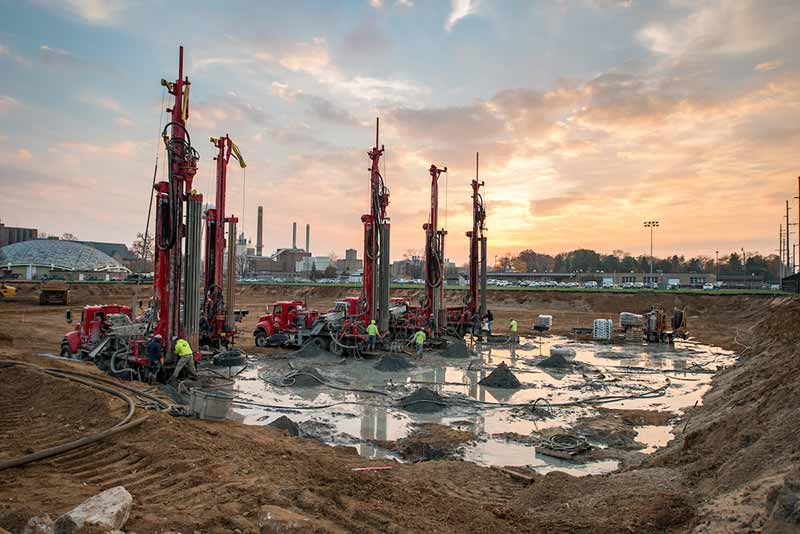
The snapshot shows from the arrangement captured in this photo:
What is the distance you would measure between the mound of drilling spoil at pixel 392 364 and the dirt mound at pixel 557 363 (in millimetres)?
5385

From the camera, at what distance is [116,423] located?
8.70 m

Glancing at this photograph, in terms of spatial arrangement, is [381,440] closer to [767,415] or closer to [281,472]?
[281,472]

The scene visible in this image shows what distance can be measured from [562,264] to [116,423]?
129919mm

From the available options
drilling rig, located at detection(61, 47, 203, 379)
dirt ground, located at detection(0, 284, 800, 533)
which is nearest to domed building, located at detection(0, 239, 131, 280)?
drilling rig, located at detection(61, 47, 203, 379)

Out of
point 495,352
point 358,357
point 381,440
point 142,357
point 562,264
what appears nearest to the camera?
point 381,440

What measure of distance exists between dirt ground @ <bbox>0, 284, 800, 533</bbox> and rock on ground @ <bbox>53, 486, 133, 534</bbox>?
0.25 metres

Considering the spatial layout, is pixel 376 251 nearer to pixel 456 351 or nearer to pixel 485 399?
pixel 456 351

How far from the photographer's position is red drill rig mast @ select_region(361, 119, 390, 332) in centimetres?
2270

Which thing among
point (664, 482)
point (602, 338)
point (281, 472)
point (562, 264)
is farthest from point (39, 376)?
point (562, 264)

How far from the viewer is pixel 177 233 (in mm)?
15141

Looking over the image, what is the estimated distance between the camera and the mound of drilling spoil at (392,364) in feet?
63.1

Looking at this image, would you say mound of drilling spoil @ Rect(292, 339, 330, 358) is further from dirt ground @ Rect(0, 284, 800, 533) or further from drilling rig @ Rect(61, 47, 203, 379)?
dirt ground @ Rect(0, 284, 800, 533)

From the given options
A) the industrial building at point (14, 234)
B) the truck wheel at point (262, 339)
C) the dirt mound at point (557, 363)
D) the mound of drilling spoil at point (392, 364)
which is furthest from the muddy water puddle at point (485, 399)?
the industrial building at point (14, 234)

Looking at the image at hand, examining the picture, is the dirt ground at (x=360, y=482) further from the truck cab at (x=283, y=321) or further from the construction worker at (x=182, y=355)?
the truck cab at (x=283, y=321)
